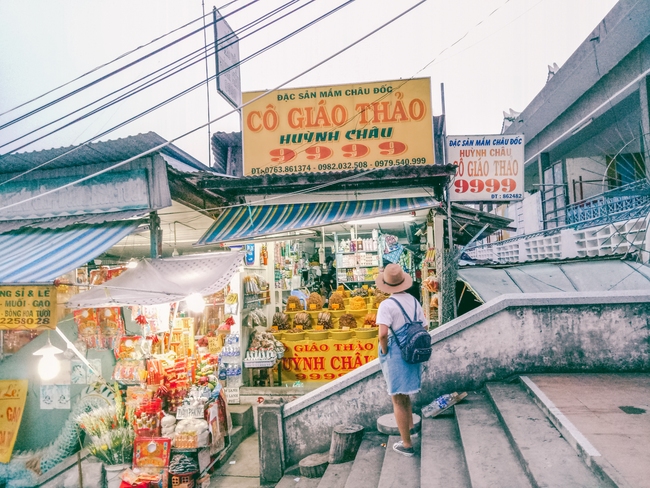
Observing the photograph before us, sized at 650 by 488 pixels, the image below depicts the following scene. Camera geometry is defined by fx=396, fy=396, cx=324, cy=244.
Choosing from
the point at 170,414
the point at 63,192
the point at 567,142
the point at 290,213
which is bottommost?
the point at 170,414

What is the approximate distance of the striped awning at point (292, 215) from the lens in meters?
6.55

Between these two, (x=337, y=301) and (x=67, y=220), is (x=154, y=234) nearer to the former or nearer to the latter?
(x=67, y=220)

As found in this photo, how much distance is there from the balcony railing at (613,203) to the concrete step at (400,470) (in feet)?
23.5

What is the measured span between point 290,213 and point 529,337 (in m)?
4.21

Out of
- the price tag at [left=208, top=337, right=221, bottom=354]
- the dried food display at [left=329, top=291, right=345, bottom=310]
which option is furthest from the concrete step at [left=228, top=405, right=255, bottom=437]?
the dried food display at [left=329, top=291, right=345, bottom=310]

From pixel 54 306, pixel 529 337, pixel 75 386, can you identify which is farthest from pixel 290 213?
pixel 75 386

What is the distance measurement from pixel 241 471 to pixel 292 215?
4209 mm

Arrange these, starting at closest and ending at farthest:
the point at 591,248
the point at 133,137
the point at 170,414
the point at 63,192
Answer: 1. the point at 133,137
2. the point at 170,414
3. the point at 63,192
4. the point at 591,248

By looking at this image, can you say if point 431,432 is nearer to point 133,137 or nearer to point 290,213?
point 290,213

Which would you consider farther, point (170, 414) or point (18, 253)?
point (170, 414)

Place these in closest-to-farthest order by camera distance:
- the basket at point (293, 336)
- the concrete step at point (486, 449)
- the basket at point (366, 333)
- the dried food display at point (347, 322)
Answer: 1. the concrete step at point (486, 449)
2. the basket at point (366, 333)
3. the basket at point (293, 336)
4. the dried food display at point (347, 322)

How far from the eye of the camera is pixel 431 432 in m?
4.63

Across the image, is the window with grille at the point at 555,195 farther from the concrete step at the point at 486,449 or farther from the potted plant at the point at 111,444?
the potted plant at the point at 111,444

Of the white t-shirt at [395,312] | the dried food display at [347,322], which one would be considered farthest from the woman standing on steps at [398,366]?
the dried food display at [347,322]
